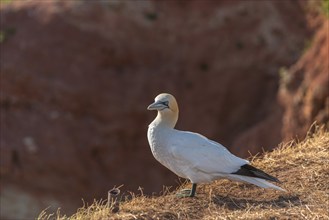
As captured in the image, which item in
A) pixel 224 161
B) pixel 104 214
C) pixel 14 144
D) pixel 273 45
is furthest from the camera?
pixel 273 45

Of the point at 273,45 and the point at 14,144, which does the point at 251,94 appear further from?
the point at 14,144

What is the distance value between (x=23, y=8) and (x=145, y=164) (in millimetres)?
6567

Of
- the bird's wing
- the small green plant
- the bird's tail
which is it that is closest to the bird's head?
the bird's wing

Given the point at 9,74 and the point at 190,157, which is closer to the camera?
the point at 190,157

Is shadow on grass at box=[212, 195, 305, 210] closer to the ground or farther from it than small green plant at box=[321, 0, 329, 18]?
closer to the ground

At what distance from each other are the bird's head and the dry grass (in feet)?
2.61

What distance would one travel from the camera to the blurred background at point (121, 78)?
86.0 feet

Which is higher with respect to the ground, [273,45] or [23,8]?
[23,8]

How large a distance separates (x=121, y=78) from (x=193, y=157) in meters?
19.3

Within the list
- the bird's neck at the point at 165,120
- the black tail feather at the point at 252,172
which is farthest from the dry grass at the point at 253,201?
the bird's neck at the point at 165,120

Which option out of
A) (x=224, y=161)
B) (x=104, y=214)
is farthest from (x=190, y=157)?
(x=104, y=214)

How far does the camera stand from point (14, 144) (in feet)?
83.9

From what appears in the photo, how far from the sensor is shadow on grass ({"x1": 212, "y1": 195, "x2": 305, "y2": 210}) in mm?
8234

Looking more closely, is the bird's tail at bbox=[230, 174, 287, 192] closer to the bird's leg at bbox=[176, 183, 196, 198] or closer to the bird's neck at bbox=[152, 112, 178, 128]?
the bird's leg at bbox=[176, 183, 196, 198]
